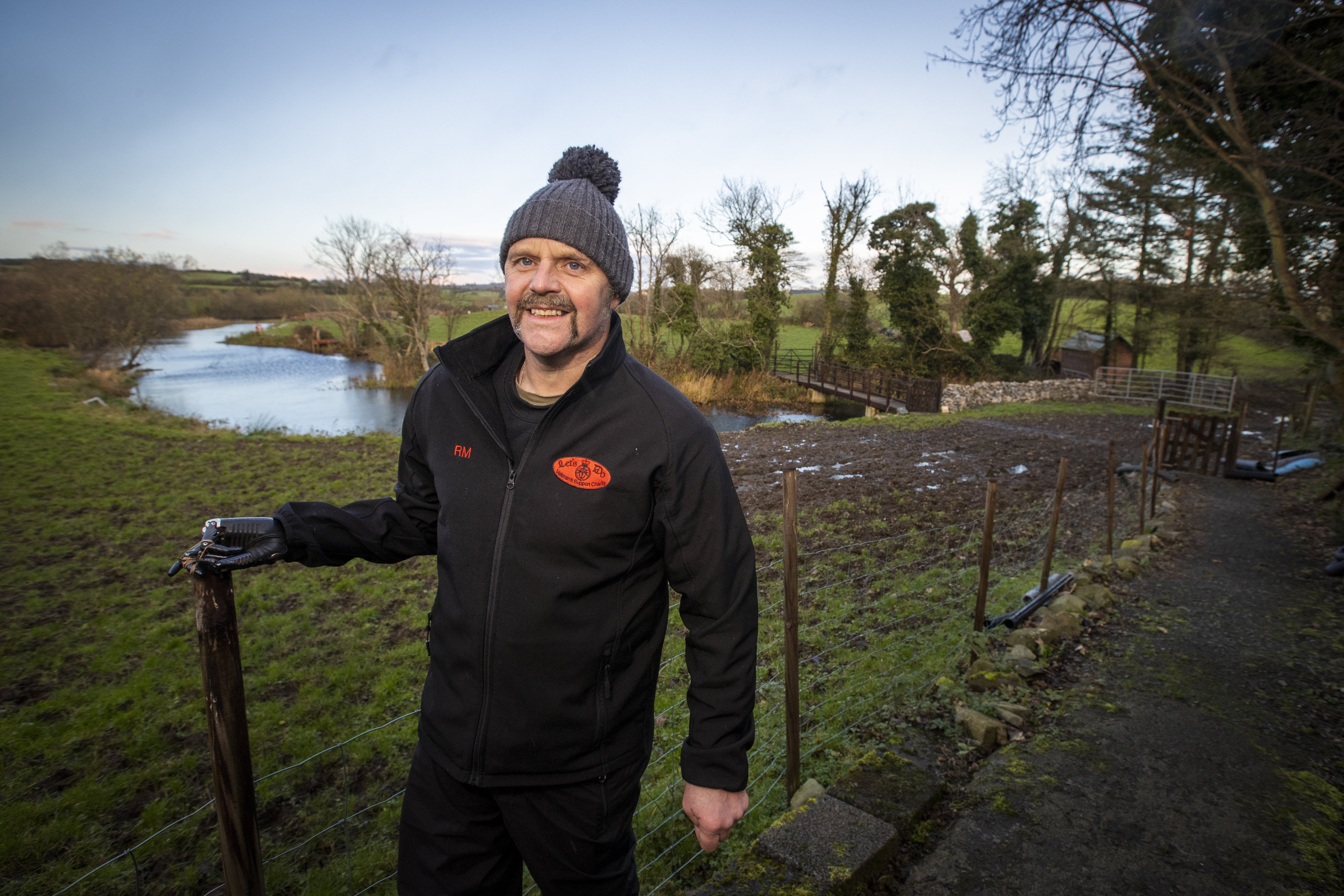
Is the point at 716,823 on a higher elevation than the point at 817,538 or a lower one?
higher

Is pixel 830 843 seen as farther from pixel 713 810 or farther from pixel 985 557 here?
pixel 985 557

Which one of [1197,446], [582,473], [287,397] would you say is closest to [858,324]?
[1197,446]

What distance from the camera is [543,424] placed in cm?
159

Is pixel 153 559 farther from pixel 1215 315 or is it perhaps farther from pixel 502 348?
pixel 1215 315

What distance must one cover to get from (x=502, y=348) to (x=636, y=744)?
1153 mm

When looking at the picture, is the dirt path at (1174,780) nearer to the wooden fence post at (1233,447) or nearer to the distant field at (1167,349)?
the wooden fence post at (1233,447)

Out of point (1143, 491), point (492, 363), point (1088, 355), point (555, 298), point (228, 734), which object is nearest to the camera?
point (228, 734)

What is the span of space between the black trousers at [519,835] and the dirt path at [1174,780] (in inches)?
49.6

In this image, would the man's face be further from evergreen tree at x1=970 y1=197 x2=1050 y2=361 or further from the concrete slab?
evergreen tree at x1=970 y1=197 x2=1050 y2=361

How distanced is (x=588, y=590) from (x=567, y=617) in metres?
0.08

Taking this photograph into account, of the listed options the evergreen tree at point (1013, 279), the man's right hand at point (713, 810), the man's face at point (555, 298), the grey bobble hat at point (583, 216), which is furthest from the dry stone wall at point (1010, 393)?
the man's right hand at point (713, 810)

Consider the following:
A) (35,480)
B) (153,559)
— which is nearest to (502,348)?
(153,559)

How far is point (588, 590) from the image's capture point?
1517 millimetres

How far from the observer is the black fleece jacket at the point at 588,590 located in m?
1.50
